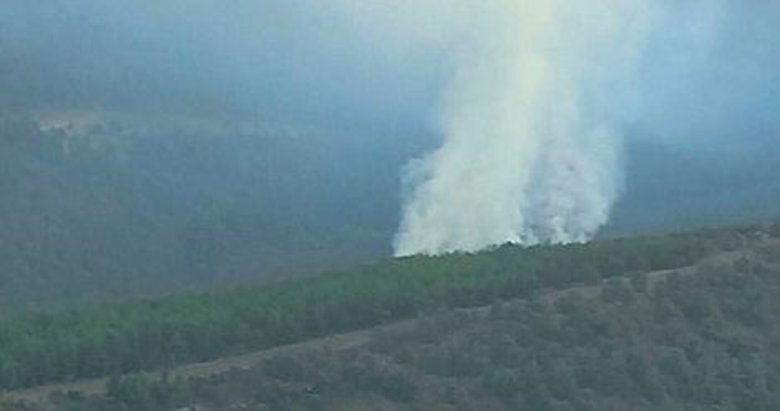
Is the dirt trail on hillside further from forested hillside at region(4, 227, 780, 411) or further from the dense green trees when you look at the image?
the dense green trees

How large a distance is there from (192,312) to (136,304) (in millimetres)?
2674

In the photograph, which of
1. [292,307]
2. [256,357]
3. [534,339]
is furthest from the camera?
[292,307]

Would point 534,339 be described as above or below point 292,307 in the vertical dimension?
below

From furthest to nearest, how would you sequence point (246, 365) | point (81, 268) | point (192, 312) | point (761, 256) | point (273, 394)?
point (81, 268) < point (761, 256) < point (192, 312) < point (246, 365) < point (273, 394)

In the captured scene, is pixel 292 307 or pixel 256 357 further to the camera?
pixel 292 307

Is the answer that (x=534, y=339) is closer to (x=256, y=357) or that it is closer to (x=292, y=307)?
(x=256, y=357)

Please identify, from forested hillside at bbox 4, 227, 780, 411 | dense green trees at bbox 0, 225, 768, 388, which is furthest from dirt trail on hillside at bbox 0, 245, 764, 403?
dense green trees at bbox 0, 225, 768, 388

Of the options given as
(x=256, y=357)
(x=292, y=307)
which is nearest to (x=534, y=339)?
(x=256, y=357)

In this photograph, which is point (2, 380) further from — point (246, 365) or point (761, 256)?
point (761, 256)

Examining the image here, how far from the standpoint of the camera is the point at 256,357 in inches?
1875

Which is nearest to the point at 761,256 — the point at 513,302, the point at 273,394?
the point at 513,302

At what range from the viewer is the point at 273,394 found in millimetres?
43656

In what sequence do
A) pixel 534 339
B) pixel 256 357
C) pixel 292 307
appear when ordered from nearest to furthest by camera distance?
pixel 534 339 → pixel 256 357 → pixel 292 307

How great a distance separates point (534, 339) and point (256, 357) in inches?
228
